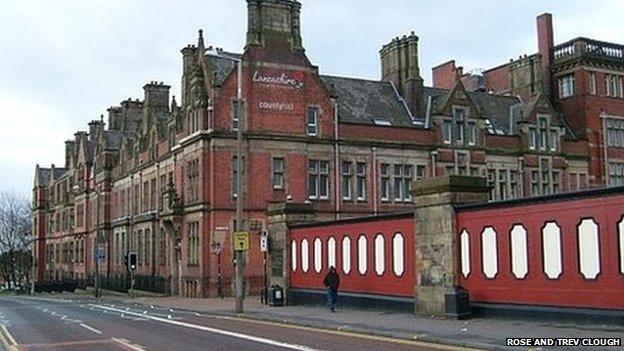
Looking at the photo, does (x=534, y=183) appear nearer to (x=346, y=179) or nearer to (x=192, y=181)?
(x=346, y=179)

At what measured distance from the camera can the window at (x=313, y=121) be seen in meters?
48.5

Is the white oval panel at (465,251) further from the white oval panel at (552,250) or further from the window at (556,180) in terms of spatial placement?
the window at (556,180)

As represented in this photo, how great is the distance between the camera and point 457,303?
21516mm

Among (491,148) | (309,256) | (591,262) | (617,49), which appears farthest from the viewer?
(617,49)

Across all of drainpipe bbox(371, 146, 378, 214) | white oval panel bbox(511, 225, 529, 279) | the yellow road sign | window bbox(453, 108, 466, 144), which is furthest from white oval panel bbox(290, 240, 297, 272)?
window bbox(453, 108, 466, 144)

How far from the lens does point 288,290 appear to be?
32562 millimetres

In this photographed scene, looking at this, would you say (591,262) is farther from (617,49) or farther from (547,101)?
(617,49)

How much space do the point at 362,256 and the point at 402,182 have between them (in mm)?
24916

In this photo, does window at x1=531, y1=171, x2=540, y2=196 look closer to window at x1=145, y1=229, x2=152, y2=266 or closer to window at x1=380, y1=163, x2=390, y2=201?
window at x1=380, y1=163, x2=390, y2=201

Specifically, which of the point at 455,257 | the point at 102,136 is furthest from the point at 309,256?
the point at 102,136

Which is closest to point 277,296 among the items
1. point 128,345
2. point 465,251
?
point 465,251

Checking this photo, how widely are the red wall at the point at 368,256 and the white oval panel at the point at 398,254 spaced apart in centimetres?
13

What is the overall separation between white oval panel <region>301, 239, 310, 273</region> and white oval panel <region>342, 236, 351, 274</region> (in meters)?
2.78

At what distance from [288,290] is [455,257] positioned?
11.7 meters
